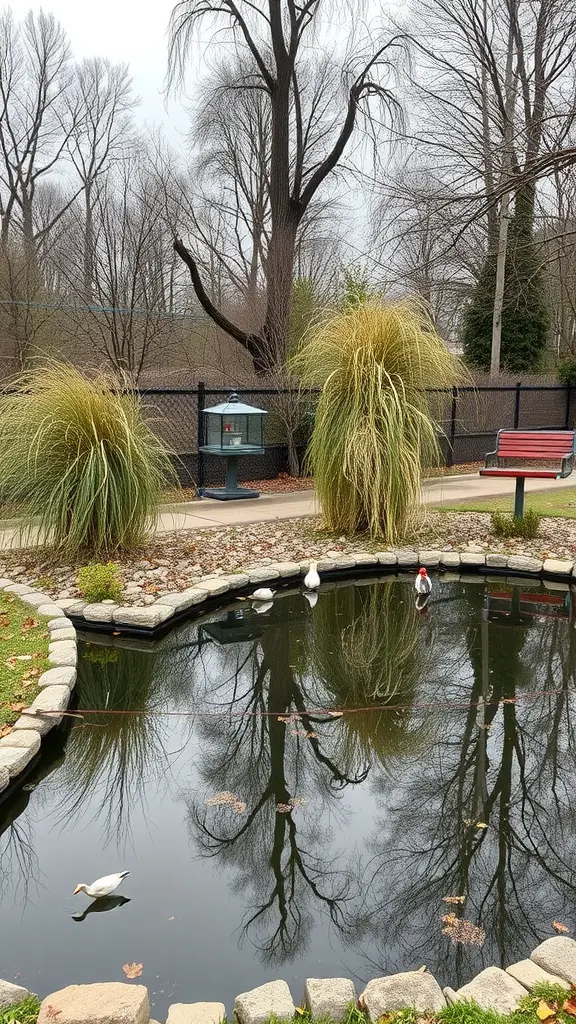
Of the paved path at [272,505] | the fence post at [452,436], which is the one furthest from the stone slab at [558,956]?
the fence post at [452,436]

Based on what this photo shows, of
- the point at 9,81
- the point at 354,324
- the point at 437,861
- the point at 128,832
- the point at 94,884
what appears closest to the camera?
the point at 94,884

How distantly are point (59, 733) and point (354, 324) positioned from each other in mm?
3960

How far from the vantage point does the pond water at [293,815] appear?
6.55ft

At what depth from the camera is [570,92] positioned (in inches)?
260

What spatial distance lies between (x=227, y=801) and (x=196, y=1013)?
1.03 metres

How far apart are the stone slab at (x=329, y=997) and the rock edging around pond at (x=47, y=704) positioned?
53.1 inches

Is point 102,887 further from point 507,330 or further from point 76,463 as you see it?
point 507,330

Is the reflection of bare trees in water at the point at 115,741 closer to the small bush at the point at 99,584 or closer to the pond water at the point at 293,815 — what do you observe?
the pond water at the point at 293,815

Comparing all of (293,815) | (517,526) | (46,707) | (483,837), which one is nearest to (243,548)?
(517,526)

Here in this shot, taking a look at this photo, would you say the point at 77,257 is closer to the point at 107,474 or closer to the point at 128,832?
the point at 107,474

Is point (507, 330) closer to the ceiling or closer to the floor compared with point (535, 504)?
closer to the ceiling

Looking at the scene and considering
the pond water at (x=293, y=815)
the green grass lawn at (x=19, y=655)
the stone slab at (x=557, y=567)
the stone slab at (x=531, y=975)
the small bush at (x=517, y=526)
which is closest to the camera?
the stone slab at (x=531, y=975)

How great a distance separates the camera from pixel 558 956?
1809mm

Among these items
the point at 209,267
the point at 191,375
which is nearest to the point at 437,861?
the point at 191,375
